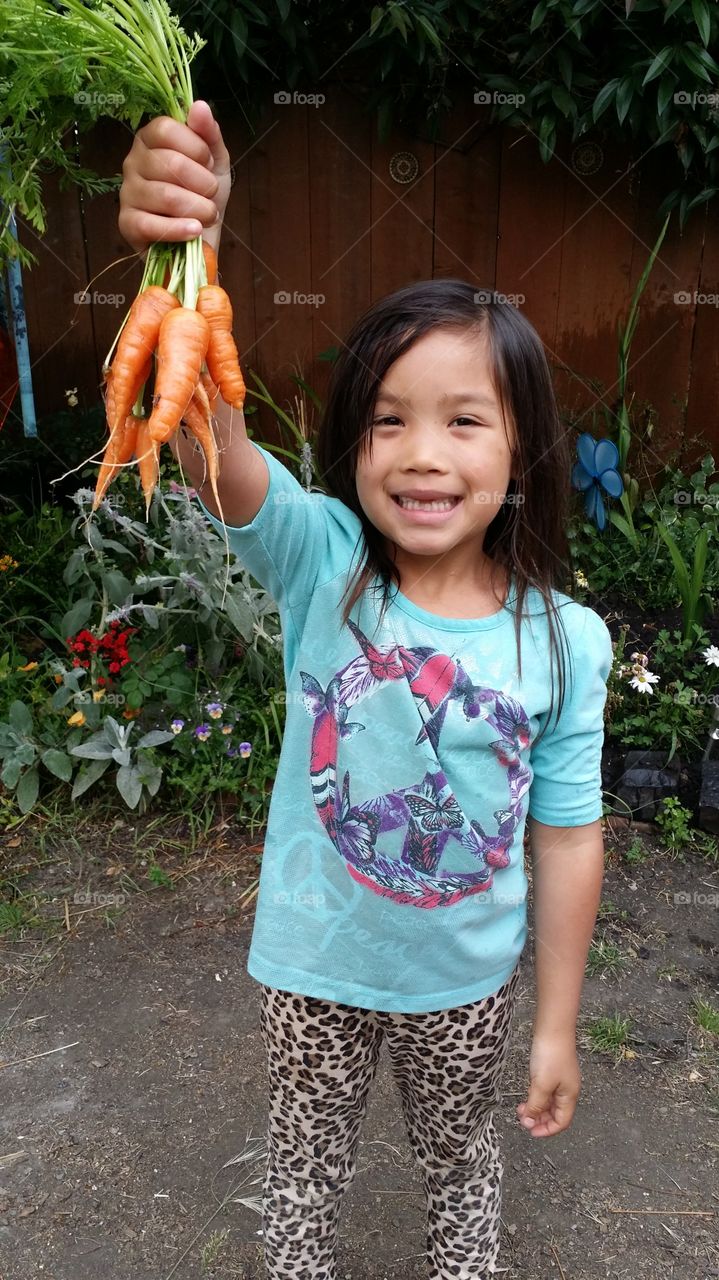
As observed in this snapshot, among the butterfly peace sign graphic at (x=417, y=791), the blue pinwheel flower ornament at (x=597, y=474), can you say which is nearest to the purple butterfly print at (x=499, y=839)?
the butterfly peace sign graphic at (x=417, y=791)

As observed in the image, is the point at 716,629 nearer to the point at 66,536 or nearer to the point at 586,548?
the point at 586,548

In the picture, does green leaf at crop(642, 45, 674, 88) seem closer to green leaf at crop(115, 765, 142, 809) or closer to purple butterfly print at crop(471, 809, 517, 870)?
green leaf at crop(115, 765, 142, 809)

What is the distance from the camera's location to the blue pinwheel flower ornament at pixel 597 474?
4.05m

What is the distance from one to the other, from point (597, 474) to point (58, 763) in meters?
2.47

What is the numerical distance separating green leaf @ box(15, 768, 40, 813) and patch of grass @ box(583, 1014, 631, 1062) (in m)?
1.78

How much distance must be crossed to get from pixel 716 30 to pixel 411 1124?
386cm

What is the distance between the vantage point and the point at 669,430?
457 cm

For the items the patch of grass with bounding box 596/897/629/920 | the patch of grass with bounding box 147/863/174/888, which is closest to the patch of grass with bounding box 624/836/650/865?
the patch of grass with bounding box 596/897/629/920

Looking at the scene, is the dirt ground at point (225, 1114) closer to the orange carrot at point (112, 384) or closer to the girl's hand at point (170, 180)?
the orange carrot at point (112, 384)

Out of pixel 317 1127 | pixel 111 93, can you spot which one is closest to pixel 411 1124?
pixel 317 1127

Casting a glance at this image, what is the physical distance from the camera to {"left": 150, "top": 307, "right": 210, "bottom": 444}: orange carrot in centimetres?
115

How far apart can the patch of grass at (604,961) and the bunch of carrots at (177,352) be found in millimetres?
1965

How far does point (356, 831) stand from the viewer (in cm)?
133

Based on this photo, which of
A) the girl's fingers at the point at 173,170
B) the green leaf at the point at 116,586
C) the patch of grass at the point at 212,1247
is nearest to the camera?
the girl's fingers at the point at 173,170
